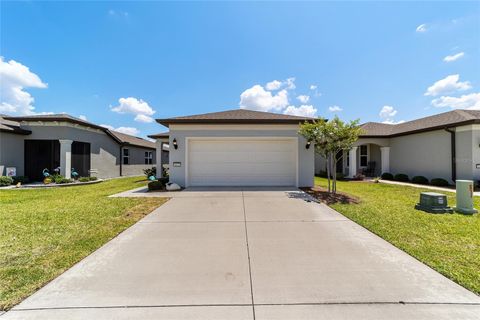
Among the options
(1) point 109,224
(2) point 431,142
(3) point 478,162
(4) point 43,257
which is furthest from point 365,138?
(4) point 43,257

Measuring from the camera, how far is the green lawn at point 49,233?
2.97 metres

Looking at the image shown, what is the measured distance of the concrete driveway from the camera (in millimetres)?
2359

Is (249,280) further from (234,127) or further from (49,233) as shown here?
(234,127)

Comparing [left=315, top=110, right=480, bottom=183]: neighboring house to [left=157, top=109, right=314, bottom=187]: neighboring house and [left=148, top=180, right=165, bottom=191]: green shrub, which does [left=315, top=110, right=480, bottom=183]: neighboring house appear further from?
[left=148, top=180, right=165, bottom=191]: green shrub

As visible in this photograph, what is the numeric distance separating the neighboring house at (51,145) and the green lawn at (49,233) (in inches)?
241

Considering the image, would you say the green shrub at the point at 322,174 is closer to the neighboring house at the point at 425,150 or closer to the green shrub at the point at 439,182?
the neighboring house at the point at 425,150

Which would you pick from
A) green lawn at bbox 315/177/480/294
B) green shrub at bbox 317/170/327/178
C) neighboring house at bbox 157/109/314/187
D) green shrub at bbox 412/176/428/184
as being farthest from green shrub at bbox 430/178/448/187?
neighboring house at bbox 157/109/314/187

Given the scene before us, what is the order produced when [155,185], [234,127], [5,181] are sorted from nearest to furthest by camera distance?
1. [155,185]
2. [234,127]
3. [5,181]

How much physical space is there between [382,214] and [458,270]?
9.95 ft

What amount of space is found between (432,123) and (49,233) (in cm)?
1886

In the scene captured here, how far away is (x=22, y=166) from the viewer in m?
12.9

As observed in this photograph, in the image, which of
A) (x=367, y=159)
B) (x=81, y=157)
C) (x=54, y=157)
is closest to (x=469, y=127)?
(x=367, y=159)

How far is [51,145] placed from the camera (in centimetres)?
1377

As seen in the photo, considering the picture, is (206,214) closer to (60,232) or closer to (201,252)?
(201,252)
